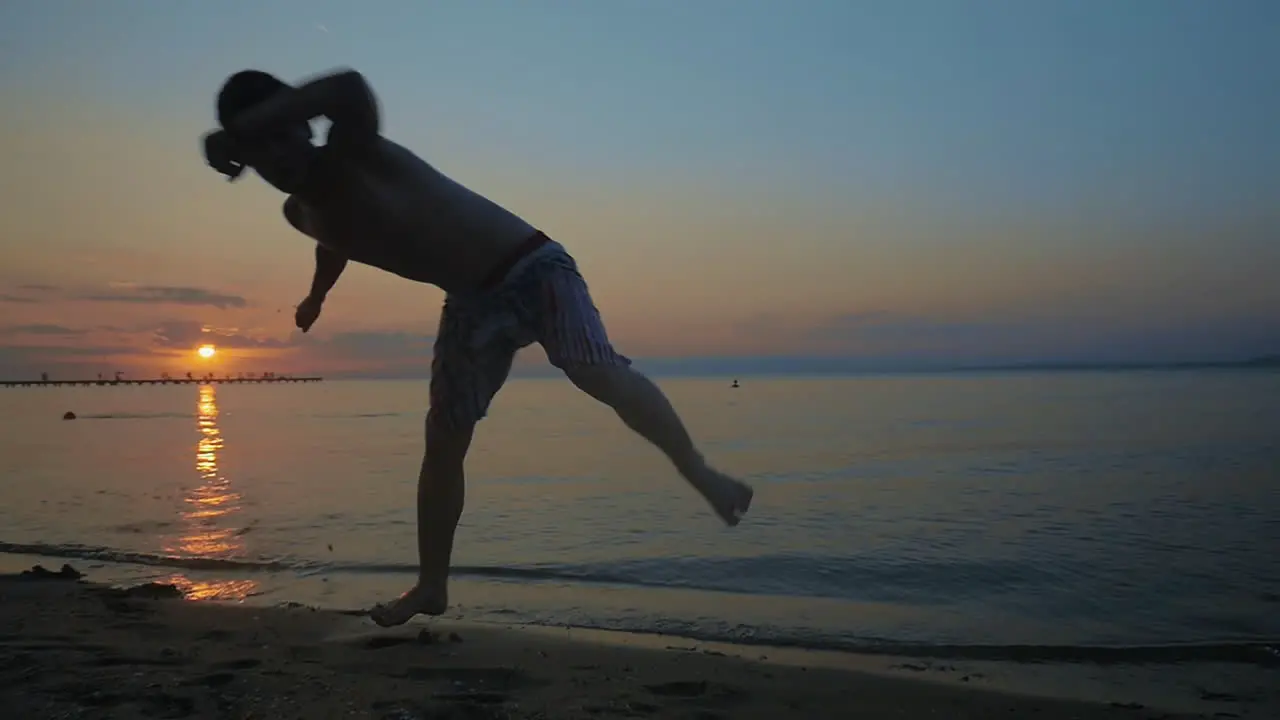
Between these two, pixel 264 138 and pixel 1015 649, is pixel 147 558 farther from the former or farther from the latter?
pixel 1015 649

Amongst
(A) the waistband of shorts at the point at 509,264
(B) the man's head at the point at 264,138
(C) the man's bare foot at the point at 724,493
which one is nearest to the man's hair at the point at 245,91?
(B) the man's head at the point at 264,138

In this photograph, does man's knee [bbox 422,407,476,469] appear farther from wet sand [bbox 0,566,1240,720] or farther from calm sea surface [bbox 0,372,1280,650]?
calm sea surface [bbox 0,372,1280,650]

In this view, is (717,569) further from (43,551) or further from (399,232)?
(43,551)

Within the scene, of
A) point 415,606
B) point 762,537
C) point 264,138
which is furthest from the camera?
point 762,537

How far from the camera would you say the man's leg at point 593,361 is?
3277 millimetres

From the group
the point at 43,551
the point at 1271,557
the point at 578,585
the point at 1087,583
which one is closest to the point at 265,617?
the point at 578,585

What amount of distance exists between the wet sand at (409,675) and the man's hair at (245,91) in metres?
2.42

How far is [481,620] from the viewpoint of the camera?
6.59 m

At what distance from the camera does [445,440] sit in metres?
3.66

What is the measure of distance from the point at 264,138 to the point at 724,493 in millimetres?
1966

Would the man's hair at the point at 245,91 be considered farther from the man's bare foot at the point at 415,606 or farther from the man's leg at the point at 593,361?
the man's bare foot at the point at 415,606

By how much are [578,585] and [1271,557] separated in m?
6.70

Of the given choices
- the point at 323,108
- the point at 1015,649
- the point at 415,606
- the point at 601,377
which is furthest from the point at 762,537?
the point at 323,108

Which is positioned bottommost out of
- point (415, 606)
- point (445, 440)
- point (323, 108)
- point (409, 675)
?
point (409, 675)
